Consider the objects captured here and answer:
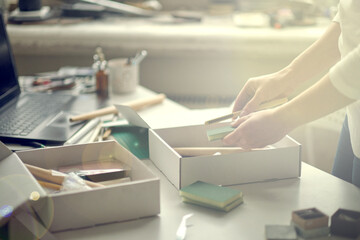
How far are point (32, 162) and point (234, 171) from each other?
42 cm

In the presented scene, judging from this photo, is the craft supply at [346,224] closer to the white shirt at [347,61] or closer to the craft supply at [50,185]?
the white shirt at [347,61]

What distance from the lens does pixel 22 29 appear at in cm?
234

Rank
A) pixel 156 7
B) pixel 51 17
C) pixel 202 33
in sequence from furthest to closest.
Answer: pixel 156 7, pixel 51 17, pixel 202 33

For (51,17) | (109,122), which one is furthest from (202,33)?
(109,122)

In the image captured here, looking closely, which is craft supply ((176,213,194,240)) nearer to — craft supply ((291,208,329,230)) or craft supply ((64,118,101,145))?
craft supply ((291,208,329,230))

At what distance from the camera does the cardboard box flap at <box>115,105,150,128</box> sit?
1186 millimetres

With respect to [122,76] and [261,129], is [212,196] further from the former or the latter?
[122,76]

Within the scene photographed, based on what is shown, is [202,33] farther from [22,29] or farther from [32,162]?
[32,162]

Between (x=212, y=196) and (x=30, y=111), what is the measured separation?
2.47 ft

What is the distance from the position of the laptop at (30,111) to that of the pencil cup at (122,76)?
0.43 ft

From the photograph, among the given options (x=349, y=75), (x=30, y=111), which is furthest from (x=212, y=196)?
(x=30, y=111)

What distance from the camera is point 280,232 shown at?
743 mm

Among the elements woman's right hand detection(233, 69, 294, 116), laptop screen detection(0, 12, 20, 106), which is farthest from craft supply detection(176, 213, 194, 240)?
laptop screen detection(0, 12, 20, 106)

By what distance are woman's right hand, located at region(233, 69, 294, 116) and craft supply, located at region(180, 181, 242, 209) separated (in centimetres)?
26
